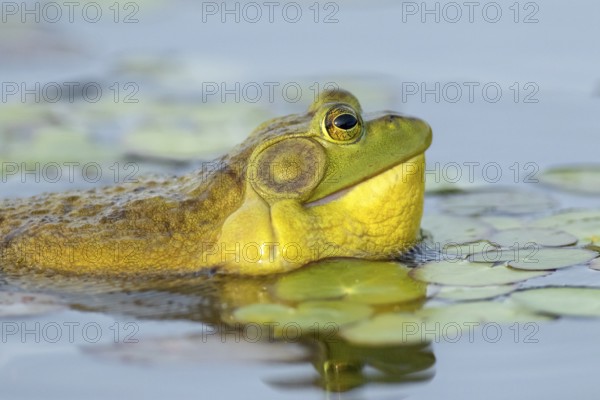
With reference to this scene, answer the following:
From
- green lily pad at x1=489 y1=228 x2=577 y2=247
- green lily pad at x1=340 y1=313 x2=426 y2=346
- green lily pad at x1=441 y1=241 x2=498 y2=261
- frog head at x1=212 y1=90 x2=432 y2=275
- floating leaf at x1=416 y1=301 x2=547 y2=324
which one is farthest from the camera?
green lily pad at x1=489 y1=228 x2=577 y2=247

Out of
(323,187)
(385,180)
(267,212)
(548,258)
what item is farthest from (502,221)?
(267,212)

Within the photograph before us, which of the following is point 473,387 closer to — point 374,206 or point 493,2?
point 374,206

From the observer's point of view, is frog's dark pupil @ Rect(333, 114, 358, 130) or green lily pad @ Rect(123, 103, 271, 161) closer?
frog's dark pupil @ Rect(333, 114, 358, 130)

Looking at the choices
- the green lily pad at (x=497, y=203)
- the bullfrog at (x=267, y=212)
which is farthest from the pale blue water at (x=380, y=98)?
the bullfrog at (x=267, y=212)

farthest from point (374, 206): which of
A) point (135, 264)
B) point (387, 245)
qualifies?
point (135, 264)

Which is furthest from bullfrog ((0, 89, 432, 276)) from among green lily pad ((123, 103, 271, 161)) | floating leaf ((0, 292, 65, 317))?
green lily pad ((123, 103, 271, 161))

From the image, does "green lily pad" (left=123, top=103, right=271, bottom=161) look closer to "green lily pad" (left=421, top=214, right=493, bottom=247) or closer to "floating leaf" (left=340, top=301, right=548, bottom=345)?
"green lily pad" (left=421, top=214, right=493, bottom=247)
